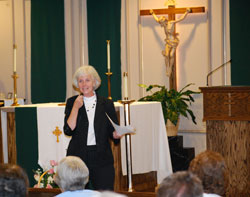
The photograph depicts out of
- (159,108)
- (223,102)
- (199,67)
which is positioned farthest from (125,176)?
(199,67)

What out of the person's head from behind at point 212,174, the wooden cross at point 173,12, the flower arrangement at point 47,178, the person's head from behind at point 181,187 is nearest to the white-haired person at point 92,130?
the flower arrangement at point 47,178

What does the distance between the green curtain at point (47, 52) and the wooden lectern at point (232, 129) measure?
4276 mm

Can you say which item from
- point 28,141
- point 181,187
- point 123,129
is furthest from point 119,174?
point 181,187

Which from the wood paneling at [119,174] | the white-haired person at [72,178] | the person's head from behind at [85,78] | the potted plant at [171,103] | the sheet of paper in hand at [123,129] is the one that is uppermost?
the person's head from behind at [85,78]

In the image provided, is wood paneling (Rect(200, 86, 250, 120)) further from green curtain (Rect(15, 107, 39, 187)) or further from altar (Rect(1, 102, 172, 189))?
green curtain (Rect(15, 107, 39, 187))

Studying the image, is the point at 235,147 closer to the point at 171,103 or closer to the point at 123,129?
the point at 123,129

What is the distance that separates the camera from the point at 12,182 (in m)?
1.78

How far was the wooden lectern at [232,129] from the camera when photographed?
4.84m

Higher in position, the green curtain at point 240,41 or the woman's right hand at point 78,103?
the green curtain at point 240,41

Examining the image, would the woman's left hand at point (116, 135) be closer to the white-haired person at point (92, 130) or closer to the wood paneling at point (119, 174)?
the white-haired person at point (92, 130)

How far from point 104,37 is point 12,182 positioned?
6.89m

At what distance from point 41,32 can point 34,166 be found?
4.24 meters

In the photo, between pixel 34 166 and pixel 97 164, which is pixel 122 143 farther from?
pixel 97 164

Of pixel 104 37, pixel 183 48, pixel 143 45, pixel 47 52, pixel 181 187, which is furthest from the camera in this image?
pixel 47 52
